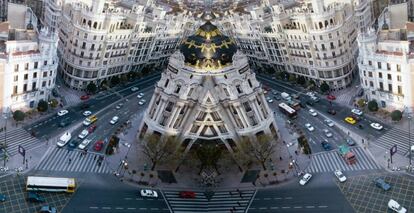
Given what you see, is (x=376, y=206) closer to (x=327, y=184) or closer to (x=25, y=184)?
(x=327, y=184)

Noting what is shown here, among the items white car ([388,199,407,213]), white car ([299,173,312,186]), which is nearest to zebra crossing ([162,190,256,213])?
white car ([299,173,312,186])

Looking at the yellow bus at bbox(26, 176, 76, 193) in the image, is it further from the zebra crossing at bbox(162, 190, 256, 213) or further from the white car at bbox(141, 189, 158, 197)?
the zebra crossing at bbox(162, 190, 256, 213)

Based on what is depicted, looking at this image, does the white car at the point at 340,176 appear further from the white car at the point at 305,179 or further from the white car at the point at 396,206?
the white car at the point at 396,206

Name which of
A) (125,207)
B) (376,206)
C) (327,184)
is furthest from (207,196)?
(376,206)

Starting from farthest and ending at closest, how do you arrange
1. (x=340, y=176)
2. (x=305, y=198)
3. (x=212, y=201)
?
1. (x=340, y=176)
2. (x=305, y=198)
3. (x=212, y=201)

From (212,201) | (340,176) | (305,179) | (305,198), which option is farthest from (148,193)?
(340,176)

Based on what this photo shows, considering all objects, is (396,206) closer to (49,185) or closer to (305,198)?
(305,198)
